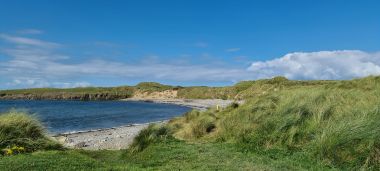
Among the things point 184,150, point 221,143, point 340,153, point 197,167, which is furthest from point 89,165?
point 340,153

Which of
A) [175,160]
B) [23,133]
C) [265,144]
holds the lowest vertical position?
[175,160]

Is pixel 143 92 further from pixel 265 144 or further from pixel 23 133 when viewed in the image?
pixel 265 144

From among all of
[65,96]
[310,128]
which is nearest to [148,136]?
[310,128]

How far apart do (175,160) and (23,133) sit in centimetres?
559

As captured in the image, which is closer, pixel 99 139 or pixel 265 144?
pixel 265 144

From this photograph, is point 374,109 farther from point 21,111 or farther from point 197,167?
point 21,111

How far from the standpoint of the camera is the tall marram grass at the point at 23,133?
43.7 ft

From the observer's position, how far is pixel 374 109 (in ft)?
41.0

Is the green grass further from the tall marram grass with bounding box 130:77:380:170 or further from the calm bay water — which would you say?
the calm bay water

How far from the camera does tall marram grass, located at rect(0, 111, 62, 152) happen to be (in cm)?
1331

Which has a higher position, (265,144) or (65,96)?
(65,96)

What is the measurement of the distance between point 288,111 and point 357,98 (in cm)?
340

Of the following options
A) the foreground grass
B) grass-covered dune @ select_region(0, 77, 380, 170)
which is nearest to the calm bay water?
grass-covered dune @ select_region(0, 77, 380, 170)

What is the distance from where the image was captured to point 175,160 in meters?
11.8
